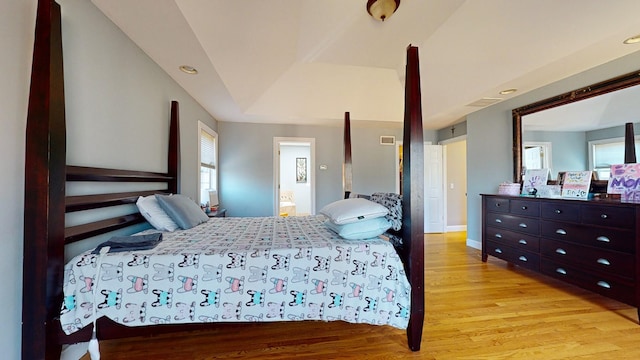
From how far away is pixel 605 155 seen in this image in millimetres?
2533

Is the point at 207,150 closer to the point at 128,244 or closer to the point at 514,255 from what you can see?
the point at 128,244

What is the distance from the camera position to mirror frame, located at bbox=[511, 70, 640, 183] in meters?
2.35

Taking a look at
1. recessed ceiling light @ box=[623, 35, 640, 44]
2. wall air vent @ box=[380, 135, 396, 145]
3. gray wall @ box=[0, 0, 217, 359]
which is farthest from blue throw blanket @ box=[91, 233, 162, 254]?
wall air vent @ box=[380, 135, 396, 145]

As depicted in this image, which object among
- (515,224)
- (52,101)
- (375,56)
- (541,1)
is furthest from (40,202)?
(515,224)

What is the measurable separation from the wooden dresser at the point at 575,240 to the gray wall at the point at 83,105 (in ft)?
13.2

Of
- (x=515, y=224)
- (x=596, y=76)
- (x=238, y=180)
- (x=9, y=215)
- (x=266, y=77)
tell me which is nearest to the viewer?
(x=9, y=215)

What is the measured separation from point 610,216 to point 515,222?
0.96m

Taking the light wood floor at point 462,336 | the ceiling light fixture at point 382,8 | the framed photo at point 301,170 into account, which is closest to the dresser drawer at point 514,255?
the light wood floor at point 462,336

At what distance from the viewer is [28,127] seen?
1.21 meters

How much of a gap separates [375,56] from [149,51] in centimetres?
244

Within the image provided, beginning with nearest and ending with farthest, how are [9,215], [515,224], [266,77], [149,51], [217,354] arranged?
[9,215] < [217,354] < [149,51] < [515,224] < [266,77]

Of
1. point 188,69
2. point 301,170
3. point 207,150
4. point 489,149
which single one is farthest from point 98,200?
point 301,170

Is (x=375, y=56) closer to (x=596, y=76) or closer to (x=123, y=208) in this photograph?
(x=596, y=76)

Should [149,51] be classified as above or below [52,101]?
above
